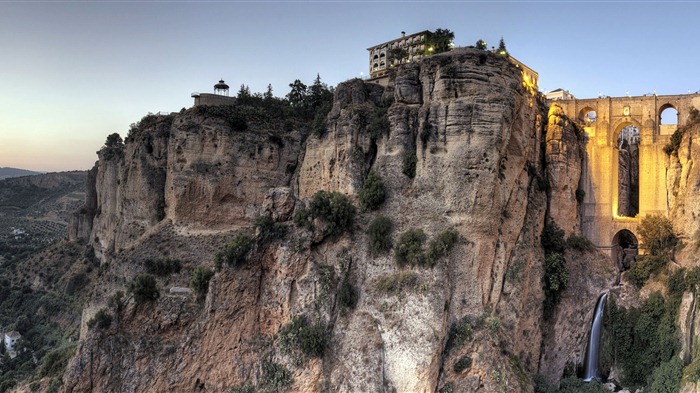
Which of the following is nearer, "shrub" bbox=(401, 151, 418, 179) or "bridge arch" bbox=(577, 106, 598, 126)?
"shrub" bbox=(401, 151, 418, 179)

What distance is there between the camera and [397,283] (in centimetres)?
2916

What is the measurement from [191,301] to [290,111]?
18.4m

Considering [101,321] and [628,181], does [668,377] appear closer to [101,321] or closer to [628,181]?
[628,181]

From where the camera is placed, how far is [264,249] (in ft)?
100.0

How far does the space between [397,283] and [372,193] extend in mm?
5895

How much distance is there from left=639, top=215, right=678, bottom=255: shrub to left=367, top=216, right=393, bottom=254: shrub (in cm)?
2027

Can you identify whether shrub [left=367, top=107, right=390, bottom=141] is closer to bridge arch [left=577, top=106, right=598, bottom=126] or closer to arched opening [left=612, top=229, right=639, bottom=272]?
bridge arch [left=577, top=106, right=598, bottom=126]

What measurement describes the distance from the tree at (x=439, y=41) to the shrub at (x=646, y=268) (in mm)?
23198

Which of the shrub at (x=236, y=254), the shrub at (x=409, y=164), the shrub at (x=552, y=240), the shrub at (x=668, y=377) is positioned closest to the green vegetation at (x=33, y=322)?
the shrub at (x=236, y=254)

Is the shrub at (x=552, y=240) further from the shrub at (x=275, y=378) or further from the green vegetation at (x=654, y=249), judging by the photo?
the shrub at (x=275, y=378)

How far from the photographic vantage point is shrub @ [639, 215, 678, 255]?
3731 centimetres

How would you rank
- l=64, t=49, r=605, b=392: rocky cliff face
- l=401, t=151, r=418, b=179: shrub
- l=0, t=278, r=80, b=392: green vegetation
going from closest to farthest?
l=64, t=49, r=605, b=392: rocky cliff face < l=401, t=151, r=418, b=179: shrub < l=0, t=278, r=80, b=392: green vegetation

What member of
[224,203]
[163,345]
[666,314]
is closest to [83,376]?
[163,345]

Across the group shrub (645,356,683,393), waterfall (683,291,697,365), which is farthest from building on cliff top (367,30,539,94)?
shrub (645,356,683,393)
